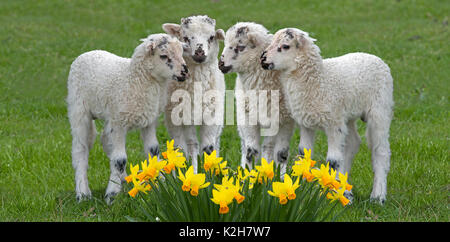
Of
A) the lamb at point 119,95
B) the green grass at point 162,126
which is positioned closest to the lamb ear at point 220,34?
the lamb at point 119,95

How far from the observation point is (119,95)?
5.77m

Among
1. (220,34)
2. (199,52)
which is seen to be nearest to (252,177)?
(199,52)

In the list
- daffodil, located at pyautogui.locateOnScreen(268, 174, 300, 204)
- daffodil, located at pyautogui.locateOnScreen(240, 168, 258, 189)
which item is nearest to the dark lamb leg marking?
daffodil, located at pyautogui.locateOnScreen(240, 168, 258, 189)

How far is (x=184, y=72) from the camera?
5.44 m

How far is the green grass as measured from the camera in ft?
20.1

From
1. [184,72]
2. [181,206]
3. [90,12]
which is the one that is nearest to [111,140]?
[184,72]

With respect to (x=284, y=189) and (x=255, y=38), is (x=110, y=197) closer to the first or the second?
(x=255, y=38)

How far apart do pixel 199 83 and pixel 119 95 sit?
949 mm

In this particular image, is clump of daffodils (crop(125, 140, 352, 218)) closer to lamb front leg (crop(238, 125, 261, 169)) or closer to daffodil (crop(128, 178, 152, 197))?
daffodil (crop(128, 178, 152, 197))

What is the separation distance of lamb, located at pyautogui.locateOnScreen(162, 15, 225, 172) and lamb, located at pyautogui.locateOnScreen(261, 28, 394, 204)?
818 millimetres

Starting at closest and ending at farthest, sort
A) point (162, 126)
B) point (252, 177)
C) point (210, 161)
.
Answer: point (252, 177), point (210, 161), point (162, 126)

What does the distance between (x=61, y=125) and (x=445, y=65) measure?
8971 mm

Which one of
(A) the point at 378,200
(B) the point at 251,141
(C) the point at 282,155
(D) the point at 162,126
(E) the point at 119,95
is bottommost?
(D) the point at 162,126
